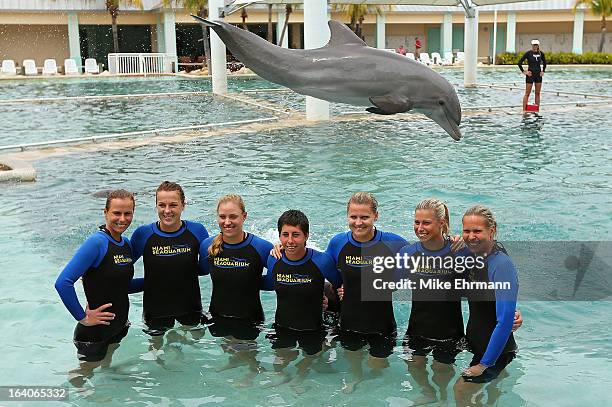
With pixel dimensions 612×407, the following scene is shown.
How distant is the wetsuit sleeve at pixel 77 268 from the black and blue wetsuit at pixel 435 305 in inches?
77.8

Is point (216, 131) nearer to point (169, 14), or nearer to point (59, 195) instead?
point (59, 195)

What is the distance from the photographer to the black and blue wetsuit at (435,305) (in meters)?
4.61

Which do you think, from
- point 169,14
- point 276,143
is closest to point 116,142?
point 276,143

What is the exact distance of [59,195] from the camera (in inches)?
418

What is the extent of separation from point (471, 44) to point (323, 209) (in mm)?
20124

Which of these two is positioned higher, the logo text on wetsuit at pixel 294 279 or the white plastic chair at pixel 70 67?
the white plastic chair at pixel 70 67

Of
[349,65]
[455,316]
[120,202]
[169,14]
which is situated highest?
[169,14]

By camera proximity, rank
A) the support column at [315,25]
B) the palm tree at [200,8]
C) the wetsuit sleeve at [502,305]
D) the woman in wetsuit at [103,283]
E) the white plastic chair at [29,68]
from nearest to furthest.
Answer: the wetsuit sleeve at [502,305] < the woman in wetsuit at [103,283] < the support column at [315,25] < the white plastic chair at [29,68] < the palm tree at [200,8]

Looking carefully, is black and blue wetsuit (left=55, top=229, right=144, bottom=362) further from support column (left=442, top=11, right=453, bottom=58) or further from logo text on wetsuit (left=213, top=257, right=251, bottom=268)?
support column (left=442, top=11, right=453, bottom=58)

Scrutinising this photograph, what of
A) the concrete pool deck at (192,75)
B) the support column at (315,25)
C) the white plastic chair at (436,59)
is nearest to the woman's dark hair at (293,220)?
the support column at (315,25)

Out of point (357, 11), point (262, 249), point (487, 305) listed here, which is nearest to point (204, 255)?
point (262, 249)

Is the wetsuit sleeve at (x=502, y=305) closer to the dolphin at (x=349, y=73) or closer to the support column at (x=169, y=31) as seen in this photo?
the dolphin at (x=349, y=73)

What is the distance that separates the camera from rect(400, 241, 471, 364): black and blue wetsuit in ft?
15.1

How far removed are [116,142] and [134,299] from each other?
31.5 ft
